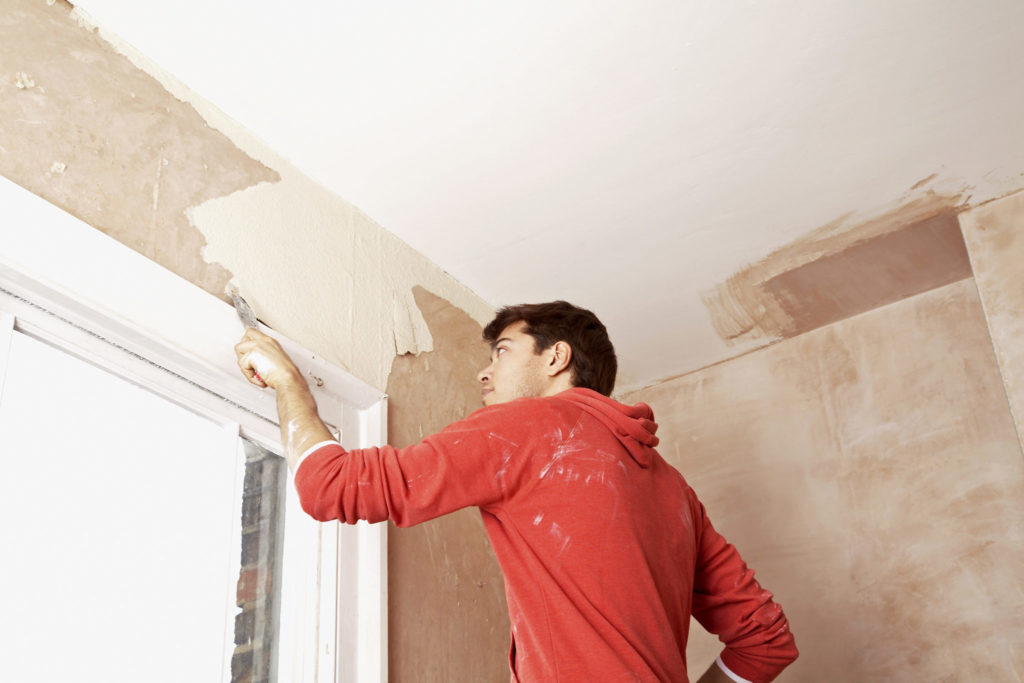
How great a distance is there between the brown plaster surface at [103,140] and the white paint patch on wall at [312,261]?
44 mm

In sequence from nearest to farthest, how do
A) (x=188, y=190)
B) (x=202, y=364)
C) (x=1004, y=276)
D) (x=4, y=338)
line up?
(x=4, y=338), (x=202, y=364), (x=188, y=190), (x=1004, y=276)

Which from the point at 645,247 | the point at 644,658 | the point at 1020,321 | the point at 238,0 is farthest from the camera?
the point at 645,247

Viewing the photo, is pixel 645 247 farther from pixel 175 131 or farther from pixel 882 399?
pixel 175 131

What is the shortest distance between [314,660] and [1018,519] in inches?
74.4

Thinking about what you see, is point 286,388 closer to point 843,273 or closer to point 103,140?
point 103,140

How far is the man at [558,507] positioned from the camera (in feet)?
5.25

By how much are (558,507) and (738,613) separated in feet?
1.93

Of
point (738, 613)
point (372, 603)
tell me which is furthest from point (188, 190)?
point (738, 613)

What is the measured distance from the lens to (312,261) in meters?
2.29

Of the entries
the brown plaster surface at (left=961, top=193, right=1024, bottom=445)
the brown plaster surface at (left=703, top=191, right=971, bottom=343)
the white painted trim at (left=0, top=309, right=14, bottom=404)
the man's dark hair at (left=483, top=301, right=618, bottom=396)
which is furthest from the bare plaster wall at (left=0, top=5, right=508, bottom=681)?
the brown plaster surface at (left=961, top=193, right=1024, bottom=445)

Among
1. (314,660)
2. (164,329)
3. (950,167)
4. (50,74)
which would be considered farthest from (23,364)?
(950,167)

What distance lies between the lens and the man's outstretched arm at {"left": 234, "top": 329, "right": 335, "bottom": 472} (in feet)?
5.56

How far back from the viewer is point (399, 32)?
2.08 meters

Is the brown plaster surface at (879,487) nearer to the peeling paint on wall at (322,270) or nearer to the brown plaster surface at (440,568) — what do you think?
the brown plaster surface at (440,568)
